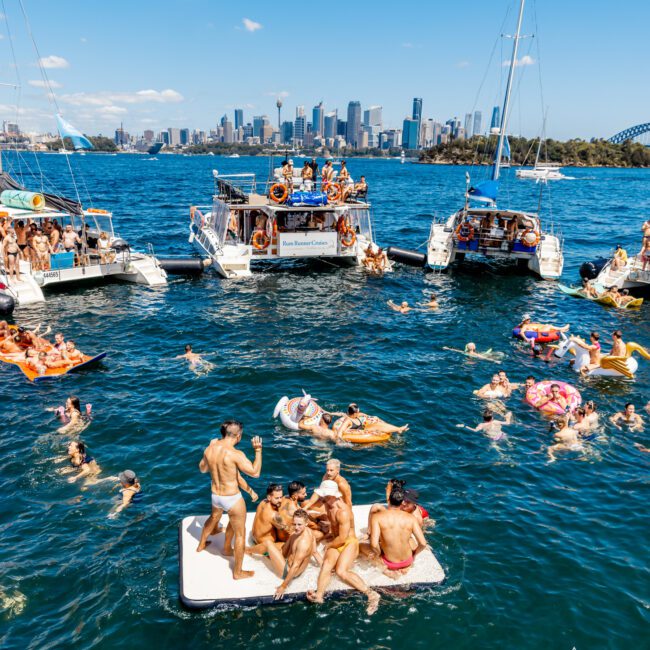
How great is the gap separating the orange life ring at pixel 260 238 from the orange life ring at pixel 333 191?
4.39m

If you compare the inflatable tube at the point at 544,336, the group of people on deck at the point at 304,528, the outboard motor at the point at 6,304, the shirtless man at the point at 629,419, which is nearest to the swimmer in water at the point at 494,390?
the shirtless man at the point at 629,419

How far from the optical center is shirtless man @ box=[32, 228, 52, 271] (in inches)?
1022

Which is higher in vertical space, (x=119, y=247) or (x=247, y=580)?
(x=119, y=247)

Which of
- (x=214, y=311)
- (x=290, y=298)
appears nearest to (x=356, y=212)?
(x=290, y=298)

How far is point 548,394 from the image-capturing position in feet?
55.8

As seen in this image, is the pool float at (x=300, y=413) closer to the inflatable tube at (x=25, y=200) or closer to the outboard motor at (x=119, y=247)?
the outboard motor at (x=119, y=247)

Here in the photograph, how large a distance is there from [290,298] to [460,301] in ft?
26.6

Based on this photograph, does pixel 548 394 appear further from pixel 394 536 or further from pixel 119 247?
pixel 119 247

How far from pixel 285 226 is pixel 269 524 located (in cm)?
2375

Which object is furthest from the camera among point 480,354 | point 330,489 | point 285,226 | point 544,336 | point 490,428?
point 285,226

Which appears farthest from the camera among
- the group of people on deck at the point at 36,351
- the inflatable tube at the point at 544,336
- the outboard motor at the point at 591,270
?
the outboard motor at the point at 591,270

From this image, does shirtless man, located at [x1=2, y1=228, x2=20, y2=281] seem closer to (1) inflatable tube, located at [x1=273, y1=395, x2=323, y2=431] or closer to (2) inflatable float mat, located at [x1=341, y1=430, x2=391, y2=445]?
(1) inflatable tube, located at [x1=273, y1=395, x2=323, y2=431]

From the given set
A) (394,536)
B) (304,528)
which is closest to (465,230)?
(394,536)

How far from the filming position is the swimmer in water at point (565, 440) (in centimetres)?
1486
